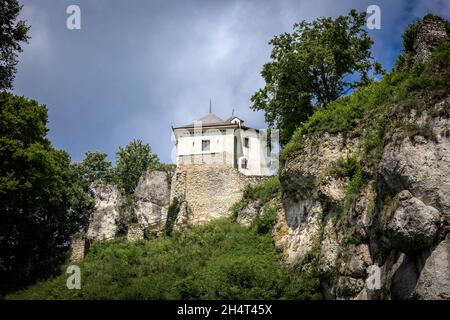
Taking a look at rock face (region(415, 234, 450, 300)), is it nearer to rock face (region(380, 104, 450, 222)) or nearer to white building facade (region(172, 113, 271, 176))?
rock face (region(380, 104, 450, 222))

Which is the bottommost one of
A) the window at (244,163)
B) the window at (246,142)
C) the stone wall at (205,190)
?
the stone wall at (205,190)

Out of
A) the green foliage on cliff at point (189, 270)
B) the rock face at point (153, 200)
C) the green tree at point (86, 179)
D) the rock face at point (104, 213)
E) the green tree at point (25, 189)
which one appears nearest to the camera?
the green foliage on cliff at point (189, 270)

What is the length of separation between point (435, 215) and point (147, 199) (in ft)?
86.6

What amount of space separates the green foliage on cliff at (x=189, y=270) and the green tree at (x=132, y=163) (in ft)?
45.9

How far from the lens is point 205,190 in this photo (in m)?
37.2

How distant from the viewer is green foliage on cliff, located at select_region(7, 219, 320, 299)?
22078mm

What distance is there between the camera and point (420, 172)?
1516cm

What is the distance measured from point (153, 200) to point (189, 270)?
12498 millimetres

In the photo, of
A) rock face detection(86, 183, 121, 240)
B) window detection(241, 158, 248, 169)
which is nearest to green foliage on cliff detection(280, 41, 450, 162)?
rock face detection(86, 183, 121, 240)

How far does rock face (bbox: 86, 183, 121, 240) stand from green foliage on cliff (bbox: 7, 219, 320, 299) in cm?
271

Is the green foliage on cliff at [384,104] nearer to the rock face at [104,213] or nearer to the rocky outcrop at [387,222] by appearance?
the rocky outcrop at [387,222]

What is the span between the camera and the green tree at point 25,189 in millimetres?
29312

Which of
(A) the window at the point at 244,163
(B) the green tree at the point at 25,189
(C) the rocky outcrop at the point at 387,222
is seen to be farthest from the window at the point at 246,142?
(C) the rocky outcrop at the point at 387,222
